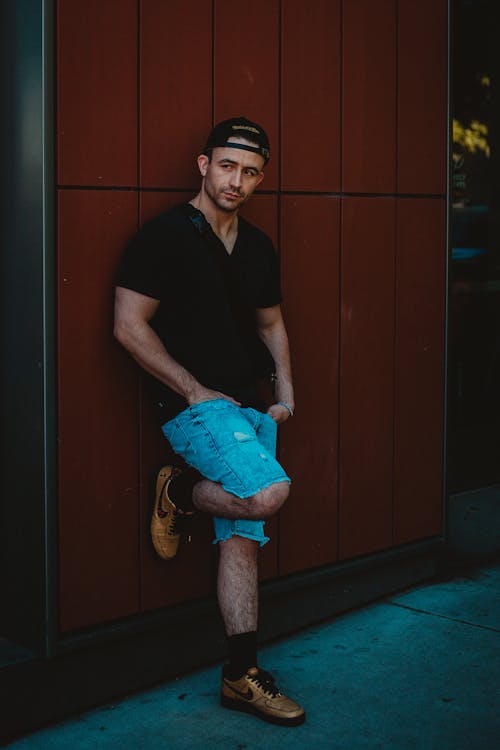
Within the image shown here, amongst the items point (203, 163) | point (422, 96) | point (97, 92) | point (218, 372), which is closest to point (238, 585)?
point (218, 372)

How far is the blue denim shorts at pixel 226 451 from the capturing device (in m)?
3.89

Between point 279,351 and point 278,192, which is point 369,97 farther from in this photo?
point 279,351

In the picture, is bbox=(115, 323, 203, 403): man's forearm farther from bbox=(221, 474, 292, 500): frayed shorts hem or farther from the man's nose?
the man's nose

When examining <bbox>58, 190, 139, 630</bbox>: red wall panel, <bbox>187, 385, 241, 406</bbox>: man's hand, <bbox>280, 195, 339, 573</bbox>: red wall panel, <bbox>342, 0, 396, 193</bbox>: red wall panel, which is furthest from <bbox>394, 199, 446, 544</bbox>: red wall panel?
<bbox>58, 190, 139, 630</bbox>: red wall panel

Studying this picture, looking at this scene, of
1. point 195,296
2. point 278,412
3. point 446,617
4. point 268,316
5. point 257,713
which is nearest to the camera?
point 257,713

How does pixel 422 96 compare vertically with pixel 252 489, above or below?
above

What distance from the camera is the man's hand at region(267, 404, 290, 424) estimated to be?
4387 millimetres

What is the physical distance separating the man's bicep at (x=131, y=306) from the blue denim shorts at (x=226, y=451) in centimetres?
39

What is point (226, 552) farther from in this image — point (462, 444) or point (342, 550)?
point (462, 444)

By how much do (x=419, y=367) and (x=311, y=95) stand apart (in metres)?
1.48

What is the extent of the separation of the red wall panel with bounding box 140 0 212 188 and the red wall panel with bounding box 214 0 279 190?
64mm

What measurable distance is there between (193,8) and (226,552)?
6.99ft

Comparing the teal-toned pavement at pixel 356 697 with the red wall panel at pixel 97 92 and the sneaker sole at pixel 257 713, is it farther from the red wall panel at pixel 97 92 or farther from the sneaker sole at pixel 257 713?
the red wall panel at pixel 97 92

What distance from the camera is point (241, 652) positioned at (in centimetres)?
399
